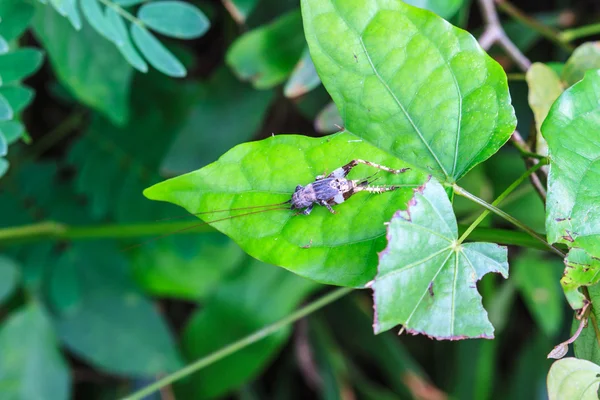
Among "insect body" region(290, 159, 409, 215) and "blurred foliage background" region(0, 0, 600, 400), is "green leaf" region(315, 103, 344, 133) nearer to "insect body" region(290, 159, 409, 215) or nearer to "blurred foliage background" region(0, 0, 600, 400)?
"blurred foliage background" region(0, 0, 600, 400)

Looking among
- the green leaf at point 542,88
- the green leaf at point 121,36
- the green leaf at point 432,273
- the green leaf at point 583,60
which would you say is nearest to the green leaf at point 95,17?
the green leaf at point 121,36

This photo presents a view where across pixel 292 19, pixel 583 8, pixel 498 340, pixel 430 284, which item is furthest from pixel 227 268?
pixel 583 8

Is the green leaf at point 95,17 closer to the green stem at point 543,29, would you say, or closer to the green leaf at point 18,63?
the green leaf at point 18,63

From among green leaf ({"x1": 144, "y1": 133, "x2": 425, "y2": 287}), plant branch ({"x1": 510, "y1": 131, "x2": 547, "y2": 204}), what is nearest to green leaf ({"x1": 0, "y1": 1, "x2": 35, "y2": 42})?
green leaf ({"x1": 144, "y1": 133, "x2": 425, "y2": 287})

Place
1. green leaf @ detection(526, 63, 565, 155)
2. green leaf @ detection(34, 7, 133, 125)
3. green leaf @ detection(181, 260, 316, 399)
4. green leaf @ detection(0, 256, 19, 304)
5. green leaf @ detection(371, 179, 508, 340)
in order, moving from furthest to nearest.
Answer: green leaf @ detection(181, 260, 316, 399)
green leaf @ detection(0, 256, 19, 304)
green leaf @ detection(34, 7, 133, 125)
green leaf @ detection(526, 63, 565, 155)
green leaf @ detection(371, 179, 508, 340)

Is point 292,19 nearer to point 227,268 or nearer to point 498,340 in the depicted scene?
point 227,268

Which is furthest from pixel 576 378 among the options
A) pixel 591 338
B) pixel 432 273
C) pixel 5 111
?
pixel 5 111
